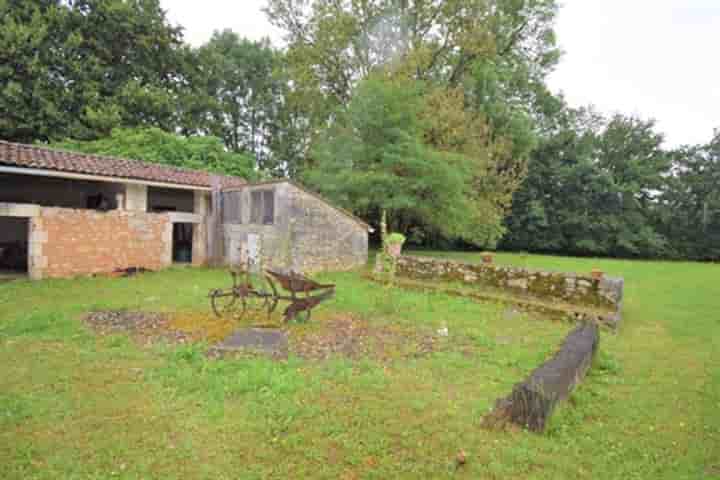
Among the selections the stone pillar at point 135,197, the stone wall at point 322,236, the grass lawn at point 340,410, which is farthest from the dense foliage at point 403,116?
the grass lawn at point 340,410

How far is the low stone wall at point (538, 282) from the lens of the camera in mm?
7180

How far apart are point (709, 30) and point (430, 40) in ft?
36.2

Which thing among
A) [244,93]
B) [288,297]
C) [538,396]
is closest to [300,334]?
[288,297]

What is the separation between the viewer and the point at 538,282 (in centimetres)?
817

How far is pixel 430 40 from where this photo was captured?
58.7 feet

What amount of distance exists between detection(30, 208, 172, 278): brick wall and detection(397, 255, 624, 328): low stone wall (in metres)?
9.12

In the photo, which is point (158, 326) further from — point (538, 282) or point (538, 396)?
point (538, 282)

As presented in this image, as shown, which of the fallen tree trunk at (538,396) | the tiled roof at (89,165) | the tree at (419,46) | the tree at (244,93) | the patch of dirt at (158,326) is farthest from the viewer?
the tree at (244,93)

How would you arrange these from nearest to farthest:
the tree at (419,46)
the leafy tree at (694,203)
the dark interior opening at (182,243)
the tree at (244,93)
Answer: the dark interior opening at (182,243) → the tree at (419,46) → the leafy tree at (694,203) → the tree at (244,93)

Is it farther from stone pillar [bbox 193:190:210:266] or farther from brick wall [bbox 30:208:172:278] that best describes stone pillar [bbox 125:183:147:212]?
stone pillar [bbox 193:190:210:266]

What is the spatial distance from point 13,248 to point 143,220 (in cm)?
551

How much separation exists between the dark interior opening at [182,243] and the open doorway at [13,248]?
476 cm

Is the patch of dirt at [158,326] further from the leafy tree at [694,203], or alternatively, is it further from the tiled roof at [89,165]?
the leafy tree at [694,203]

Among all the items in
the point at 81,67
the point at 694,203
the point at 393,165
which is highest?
the point at 81,67
